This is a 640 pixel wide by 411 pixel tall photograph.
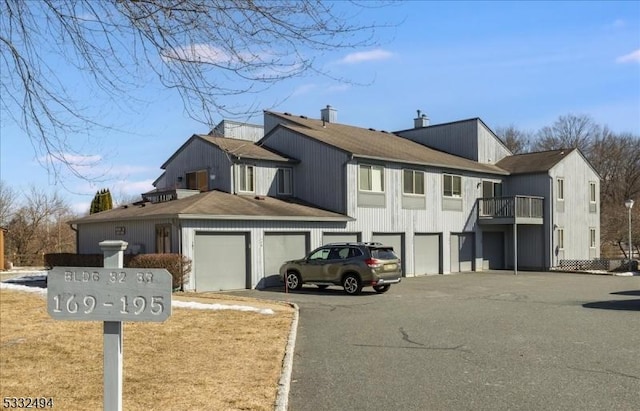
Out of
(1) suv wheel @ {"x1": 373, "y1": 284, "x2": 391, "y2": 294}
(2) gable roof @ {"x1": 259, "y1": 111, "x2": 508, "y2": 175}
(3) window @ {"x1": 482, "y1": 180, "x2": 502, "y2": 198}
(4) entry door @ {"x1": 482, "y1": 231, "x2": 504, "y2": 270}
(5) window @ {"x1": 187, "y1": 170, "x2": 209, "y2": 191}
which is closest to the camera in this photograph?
(1) suv wheel @ {"x1": 373, "y1": 284, "x2": 391, "y2": 294}

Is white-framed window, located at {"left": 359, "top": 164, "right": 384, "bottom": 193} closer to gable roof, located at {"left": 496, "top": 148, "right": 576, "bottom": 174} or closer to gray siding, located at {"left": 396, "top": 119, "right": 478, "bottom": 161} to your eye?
gray siding, located at {"left": 396, "top": 119, "right": 478, "bottom": 161}

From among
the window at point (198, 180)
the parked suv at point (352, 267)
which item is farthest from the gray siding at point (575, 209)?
the window at point (198, 180)

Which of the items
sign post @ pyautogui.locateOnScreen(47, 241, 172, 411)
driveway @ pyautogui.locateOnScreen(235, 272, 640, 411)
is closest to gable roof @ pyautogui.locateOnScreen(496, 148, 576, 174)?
driveway @ pyautogui.locateOnScreen(235, 272, 640, 411)

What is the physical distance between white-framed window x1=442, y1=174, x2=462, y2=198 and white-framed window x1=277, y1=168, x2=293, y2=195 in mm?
8514

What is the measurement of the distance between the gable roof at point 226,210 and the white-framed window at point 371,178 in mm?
2179

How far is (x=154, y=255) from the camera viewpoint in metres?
21.2

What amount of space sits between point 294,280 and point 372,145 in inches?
482

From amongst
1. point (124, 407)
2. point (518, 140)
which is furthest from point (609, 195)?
point (124, 407)

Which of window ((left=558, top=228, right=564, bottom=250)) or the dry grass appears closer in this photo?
the dry grass

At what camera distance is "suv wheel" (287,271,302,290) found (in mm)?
21594

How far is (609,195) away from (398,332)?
60.6 metres

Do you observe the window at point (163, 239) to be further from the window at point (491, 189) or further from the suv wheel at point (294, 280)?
the window at point (491, 189)

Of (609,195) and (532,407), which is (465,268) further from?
(609,195)

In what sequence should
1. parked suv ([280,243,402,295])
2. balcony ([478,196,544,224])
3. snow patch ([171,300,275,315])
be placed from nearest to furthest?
snow patch ([171,300,275,315]), parked suv ([280,243,402,295]), balcony ([478,196,544,224])
